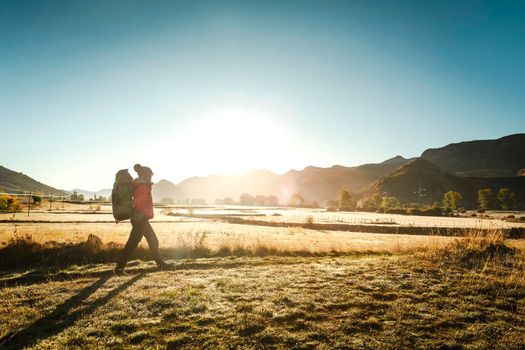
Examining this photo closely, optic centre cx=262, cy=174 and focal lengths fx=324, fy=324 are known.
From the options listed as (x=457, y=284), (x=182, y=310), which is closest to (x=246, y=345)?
(x=182, y=310)

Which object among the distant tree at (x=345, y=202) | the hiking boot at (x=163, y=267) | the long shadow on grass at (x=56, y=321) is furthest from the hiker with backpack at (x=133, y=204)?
the distant tree at (x=345, y=202)

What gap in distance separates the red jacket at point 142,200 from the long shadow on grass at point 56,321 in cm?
231

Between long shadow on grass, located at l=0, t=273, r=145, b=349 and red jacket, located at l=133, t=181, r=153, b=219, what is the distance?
2.31 m

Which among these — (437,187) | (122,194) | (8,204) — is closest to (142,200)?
(122,194)

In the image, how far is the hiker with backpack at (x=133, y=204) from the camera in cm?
871

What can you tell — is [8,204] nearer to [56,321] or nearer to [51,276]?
[51,276]

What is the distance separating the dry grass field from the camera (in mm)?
4641

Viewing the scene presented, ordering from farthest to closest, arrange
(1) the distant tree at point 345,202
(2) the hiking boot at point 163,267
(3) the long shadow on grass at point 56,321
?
(1) the distant tree at point 345,202 → (2) the hiking boot at point 163,267 → (3) the long shadow on grass at point 56,321

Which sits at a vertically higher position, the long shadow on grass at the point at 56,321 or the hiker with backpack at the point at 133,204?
the hiker with backpack at the point at 133,204

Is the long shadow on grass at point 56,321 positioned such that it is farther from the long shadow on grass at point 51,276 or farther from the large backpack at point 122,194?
the large backpack at point 122,194

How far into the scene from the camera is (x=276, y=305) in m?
6.07

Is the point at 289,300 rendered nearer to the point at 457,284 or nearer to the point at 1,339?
the point at 457,284

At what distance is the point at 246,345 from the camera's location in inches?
175

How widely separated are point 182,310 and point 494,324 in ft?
17.2
